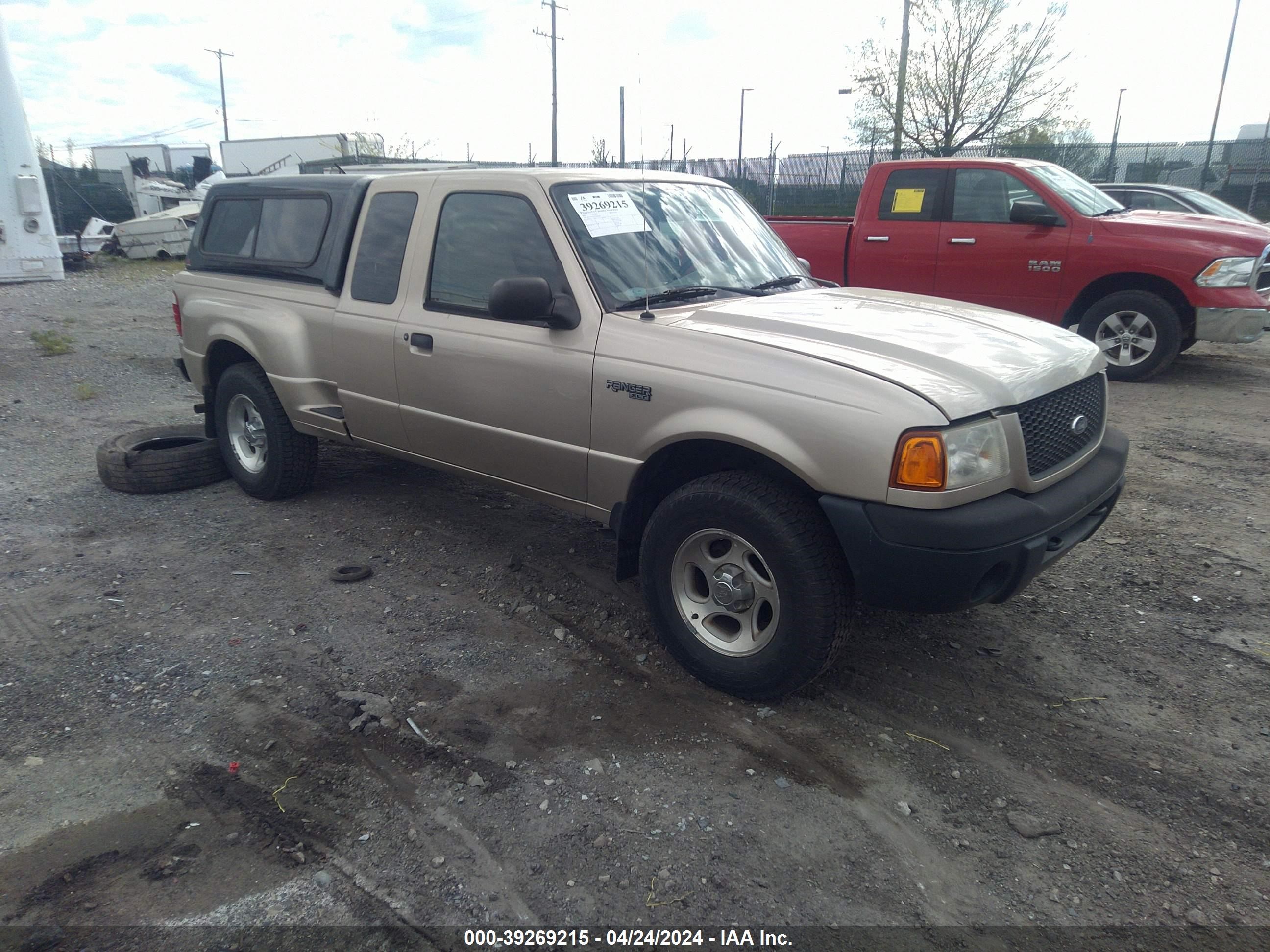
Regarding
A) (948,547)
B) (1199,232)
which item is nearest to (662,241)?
(948,547)

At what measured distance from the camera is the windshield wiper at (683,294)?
359 centimetres

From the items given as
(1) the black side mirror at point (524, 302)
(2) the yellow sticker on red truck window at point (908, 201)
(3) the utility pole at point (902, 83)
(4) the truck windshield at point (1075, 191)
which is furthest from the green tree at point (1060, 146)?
(1) the black side mirror at point (524, 302)

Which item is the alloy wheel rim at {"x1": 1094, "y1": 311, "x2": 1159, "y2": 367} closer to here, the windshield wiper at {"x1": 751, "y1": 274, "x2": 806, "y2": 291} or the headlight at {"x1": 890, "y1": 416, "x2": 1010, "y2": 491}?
the windshield wiper at {"x1": 751, "y1": 274, "x2": 806, "y2": 291}

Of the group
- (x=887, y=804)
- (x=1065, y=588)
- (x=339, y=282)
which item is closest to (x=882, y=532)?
(x=887, y=804)

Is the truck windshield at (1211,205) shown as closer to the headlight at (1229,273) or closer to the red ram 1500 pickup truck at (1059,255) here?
the red ram 1500 pickup truck at (1059,255)

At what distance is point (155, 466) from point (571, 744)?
388 cm

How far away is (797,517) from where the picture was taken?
9.73 ft

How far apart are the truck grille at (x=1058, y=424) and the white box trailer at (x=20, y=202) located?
1693cm

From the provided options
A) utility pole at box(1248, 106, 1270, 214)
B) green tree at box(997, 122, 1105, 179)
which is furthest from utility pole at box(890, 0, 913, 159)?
utility pole at box(1248, 106, 1270, 214)

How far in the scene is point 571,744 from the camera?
3053 millimetres

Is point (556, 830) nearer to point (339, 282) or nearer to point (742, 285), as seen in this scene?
point (742, 285)

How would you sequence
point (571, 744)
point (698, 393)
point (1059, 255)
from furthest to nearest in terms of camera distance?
1. point (1059, 255)
2. point (698, 393)
3. point (571, 744)

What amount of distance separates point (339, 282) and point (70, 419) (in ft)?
14.2

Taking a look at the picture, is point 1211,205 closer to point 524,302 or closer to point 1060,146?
point 524,302
